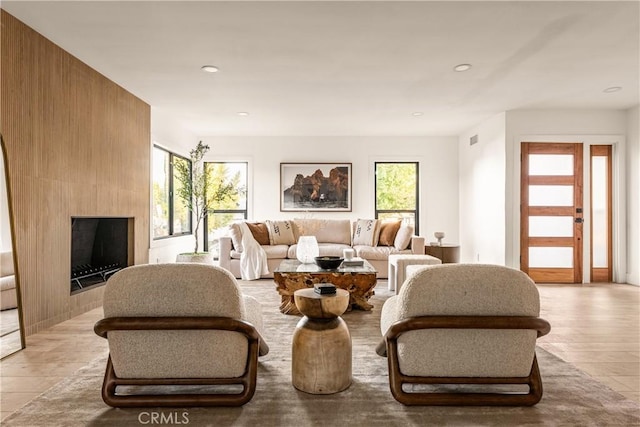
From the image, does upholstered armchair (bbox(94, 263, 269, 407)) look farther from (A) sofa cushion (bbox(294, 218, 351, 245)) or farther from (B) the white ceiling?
(A) sofa cushion (bbox(294, 218, 351, 245))

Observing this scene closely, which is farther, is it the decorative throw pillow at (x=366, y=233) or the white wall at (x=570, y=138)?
the decorative throw pillow at (x=366, y=233)

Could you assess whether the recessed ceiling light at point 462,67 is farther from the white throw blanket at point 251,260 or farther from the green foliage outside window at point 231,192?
the green foliage outside window at point 231,192

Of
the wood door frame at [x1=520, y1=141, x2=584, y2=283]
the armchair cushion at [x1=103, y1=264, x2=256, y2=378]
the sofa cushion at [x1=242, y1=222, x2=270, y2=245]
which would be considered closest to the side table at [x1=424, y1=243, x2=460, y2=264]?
the wood door frame at [x1=520, y1=141, x2=584, y2=283]

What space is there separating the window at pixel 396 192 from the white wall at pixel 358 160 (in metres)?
0.14

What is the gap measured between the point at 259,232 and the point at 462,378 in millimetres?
4290

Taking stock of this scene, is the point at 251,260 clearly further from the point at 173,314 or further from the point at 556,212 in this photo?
the point at 556,212

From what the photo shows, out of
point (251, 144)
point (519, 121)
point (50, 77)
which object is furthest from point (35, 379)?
point (519, 121)

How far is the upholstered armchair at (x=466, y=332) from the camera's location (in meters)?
1.60

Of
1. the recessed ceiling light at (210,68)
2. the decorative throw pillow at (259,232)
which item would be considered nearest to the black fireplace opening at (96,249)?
the decorative throw pillow at (259,232)

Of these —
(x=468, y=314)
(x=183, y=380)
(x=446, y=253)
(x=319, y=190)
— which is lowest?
(x=183, y=380)

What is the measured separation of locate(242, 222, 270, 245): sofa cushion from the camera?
5570 millimetres

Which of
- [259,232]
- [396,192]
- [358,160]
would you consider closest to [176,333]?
[259,232]

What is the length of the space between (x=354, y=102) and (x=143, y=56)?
8.37 feet

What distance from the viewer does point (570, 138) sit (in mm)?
5188
